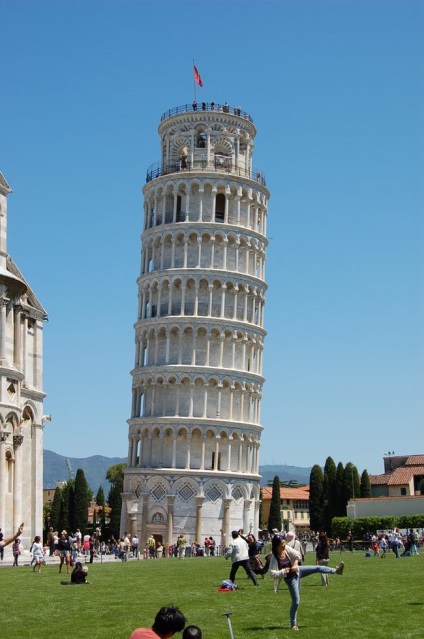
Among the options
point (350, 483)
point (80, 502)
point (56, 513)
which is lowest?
point (56, 513)

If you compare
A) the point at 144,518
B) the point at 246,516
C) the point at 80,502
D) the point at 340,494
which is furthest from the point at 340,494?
the point at 144,518

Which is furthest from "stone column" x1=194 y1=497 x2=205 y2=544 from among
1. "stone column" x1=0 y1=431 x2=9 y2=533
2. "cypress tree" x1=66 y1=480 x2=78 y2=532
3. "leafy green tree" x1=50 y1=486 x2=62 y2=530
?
"leafy green tree" x1=50 y1=486 x2=62 y2=530

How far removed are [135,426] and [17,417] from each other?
32.2 meters

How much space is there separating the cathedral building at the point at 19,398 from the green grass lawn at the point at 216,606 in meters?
19.0

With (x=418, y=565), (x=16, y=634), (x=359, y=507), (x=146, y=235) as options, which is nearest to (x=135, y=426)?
(x=146, y=235)

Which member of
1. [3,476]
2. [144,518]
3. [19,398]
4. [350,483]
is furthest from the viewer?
[350,483]

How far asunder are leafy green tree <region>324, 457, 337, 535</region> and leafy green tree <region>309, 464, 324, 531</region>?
1.00 m

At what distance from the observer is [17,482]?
51344mm

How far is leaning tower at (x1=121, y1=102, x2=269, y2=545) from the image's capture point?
3142 inches

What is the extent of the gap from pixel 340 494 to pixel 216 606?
3272 inches

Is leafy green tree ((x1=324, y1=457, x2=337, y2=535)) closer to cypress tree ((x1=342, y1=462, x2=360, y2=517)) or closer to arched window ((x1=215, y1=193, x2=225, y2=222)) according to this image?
cypress tree ((x1=342, y1=462, x2=360, y2=517))

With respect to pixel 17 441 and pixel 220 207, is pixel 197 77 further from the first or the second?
pixel 17 441

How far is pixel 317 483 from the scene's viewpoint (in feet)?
355

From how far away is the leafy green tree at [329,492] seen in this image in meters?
102
